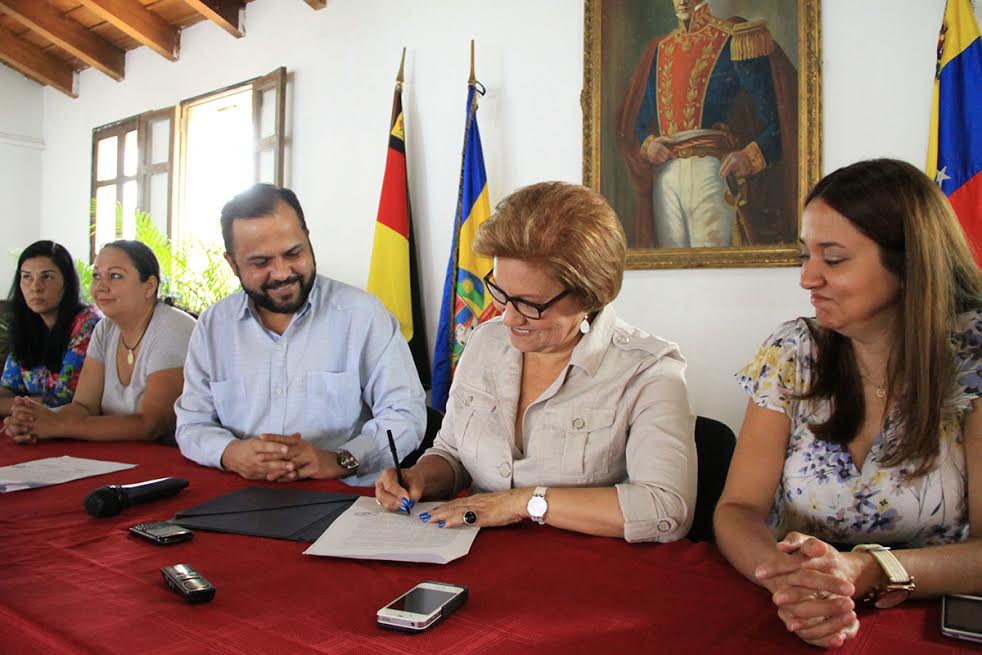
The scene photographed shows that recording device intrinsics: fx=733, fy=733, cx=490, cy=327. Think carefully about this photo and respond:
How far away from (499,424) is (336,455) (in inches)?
17.6

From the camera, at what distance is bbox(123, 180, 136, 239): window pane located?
652 cm

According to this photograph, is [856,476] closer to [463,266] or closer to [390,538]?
[390,538]

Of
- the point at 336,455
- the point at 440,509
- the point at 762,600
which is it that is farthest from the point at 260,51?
the point at 762,600

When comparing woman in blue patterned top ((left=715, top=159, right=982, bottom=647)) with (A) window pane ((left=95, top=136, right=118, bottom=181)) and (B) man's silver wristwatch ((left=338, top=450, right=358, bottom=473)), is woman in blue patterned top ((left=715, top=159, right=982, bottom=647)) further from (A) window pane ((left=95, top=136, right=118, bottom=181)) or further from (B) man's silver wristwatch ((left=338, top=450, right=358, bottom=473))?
(A) window pane ((left=95, top=136, right=118, bottom=181))

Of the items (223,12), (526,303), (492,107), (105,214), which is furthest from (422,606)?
(105,214)

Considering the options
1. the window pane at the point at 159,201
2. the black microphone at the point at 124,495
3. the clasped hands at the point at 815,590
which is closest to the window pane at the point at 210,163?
the window pane at the point at 159,201

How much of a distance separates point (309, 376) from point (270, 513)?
742 mm

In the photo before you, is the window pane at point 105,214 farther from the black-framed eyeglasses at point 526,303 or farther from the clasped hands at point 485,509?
the clasped hands at point 485,509

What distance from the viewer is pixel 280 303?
7.02 feet

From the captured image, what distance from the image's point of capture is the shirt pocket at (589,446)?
1.51 meters

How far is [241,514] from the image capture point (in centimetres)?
141

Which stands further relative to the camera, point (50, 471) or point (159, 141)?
point (159, 141)

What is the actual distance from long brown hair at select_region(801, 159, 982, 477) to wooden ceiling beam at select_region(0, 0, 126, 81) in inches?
250

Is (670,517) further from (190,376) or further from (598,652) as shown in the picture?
(190,376)
